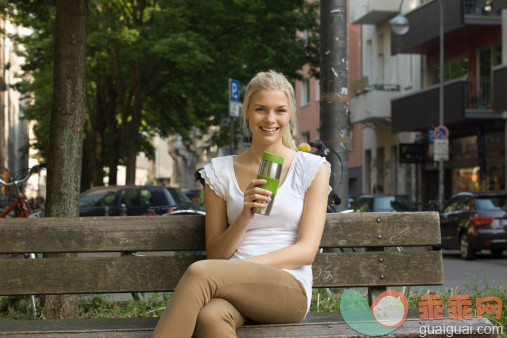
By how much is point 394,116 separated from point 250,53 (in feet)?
30.9

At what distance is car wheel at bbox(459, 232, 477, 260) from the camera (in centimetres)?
1753

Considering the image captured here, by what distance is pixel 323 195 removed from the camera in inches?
181

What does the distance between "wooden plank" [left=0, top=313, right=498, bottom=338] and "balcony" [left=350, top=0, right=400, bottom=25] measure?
104 feet

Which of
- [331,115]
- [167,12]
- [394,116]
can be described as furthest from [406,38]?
[331,115]

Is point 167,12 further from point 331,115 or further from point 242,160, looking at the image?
point 242,160

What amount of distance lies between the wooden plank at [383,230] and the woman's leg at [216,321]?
1.21 metres

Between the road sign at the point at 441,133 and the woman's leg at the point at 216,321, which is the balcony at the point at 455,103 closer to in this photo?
the road sign at the point at 441,133

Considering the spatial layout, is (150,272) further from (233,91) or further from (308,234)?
(233,91)

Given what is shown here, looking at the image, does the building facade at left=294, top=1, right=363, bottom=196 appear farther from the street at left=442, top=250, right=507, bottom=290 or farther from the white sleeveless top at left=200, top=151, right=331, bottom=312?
the white sleeveless top at left=200, top=151, right=331, bottom=312

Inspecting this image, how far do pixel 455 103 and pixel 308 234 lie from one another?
77.9ft

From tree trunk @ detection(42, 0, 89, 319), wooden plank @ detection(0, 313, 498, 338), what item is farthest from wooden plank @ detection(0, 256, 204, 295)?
tree trunk @ detection(42, 0, 89, 319)

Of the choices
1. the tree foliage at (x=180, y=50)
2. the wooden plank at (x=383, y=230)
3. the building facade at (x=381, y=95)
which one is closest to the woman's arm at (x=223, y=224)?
the wooden plank at (x=383, y=230)

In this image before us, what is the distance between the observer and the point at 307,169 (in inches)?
181

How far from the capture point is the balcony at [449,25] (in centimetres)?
2653
